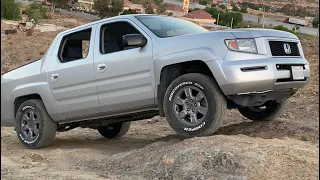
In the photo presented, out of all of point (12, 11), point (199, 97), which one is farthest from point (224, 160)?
point (12, 11)

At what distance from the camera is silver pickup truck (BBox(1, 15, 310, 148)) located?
5.49 metres

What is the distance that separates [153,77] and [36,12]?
35722 millimetres

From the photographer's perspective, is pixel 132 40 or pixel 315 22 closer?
pixel 132 40

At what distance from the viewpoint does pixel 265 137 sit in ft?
20.2

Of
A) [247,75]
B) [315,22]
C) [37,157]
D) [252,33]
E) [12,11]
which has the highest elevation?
[252,33]

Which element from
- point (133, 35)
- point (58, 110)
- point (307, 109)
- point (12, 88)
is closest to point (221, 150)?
point (133, 35)

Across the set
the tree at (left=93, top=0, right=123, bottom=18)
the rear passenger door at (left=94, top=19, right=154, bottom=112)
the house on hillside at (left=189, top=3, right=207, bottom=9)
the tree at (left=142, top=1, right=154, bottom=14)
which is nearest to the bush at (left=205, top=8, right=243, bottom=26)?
the house on hillside at (left=189, top=3, right=207, bottom=9)

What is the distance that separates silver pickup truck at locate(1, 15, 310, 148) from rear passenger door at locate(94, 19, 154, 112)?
0.01 metres

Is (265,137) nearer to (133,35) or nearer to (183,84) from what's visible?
(183,84)

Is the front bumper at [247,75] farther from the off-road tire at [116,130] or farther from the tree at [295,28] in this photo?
the tree at [295,28]

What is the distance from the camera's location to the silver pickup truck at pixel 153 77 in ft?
18.0

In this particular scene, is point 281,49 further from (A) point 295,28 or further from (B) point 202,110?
(A) point 295,28

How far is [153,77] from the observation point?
5.97 meters

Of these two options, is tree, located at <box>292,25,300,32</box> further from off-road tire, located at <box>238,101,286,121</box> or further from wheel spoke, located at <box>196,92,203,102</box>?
wheel spoke, located at <box>196,92,203,102</box>
